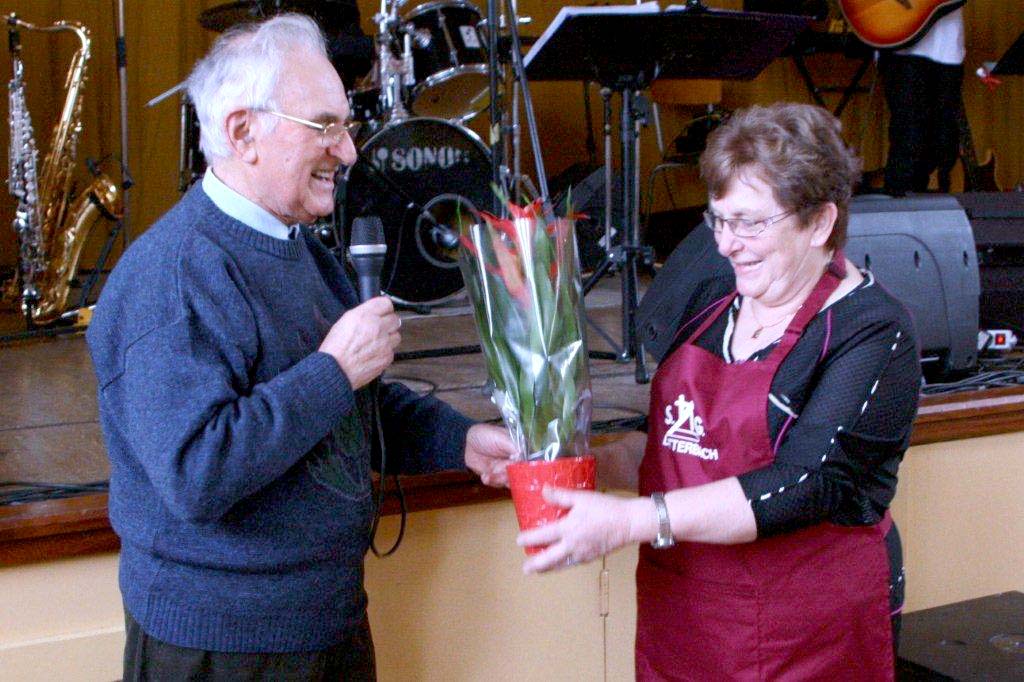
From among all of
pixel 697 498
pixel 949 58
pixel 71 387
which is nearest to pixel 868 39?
pixel 949 58

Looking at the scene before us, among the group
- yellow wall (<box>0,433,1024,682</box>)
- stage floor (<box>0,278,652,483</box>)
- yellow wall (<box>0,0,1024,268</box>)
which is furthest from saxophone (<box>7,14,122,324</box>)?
yellow wall (<box>0,433,1024,682</box>)

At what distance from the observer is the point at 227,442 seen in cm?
128

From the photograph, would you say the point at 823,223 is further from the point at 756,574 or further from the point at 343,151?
the point at 343,151

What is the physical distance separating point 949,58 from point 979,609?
329 cm

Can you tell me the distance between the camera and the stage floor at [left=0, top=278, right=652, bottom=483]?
7.05ft

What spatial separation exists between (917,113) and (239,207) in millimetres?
4005

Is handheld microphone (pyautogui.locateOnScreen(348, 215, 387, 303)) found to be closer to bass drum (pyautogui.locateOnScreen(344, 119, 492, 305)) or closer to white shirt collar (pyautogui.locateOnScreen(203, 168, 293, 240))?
white shirt collar (pyautogui.locateOnScreen(203, 168, 293, 240))

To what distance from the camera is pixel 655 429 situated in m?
1.74

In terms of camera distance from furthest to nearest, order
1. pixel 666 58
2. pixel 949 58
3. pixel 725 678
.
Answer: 1. pixel 949 58
2. pixel 666 58
3. pixel 725 678

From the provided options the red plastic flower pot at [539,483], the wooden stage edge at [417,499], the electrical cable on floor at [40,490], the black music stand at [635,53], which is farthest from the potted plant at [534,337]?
the black music stand at [635,53]

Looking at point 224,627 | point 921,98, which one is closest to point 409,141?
point 921,98

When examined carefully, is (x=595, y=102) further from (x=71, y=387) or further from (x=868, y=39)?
(x=71, y=387)

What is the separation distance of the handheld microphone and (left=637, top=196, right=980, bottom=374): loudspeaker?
5.45 feet

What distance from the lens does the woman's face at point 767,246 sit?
1599 mm
